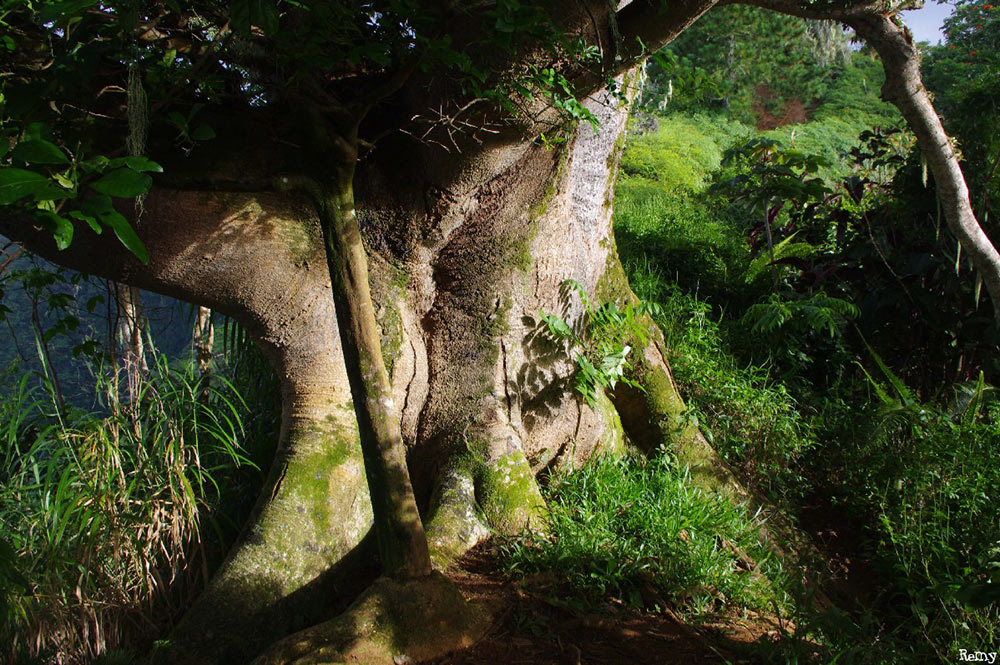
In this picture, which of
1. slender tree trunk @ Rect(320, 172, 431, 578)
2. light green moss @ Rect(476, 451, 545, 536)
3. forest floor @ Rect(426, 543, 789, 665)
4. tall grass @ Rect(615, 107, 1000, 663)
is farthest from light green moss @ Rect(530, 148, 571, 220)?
forest floor @ Rect(426, 543, 789, 665)

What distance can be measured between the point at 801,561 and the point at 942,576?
2.02 feet

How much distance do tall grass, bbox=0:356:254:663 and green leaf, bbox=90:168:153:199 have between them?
2.16 metres

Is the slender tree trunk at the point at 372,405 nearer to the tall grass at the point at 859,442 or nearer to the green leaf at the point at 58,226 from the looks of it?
the green leaf at the point at 58,226

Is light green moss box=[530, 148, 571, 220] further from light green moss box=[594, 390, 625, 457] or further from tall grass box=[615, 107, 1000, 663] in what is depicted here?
tall grass box=[615, 107, 1000, 663]

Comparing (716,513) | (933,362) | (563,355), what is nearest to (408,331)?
(563,355)

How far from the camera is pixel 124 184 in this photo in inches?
47.1

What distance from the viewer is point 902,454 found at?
388 cm

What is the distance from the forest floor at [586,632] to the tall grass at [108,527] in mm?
1307

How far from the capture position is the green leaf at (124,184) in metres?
1.19

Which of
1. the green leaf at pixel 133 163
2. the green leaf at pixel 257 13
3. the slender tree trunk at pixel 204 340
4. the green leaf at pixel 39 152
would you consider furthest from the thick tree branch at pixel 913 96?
the slender tree trunk at pixel 204 340

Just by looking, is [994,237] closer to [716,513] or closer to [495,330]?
[716,513]

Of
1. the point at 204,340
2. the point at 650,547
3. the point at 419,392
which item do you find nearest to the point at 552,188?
the point at 419,392

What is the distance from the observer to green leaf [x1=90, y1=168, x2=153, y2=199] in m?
1.19

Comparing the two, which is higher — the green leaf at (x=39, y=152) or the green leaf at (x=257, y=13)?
the green leaf at (x=257, y=13)
